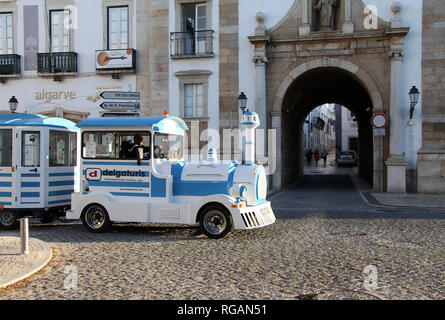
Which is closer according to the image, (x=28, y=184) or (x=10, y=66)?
(x=28, y=184)

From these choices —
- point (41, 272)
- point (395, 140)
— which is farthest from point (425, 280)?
point (395, 140)

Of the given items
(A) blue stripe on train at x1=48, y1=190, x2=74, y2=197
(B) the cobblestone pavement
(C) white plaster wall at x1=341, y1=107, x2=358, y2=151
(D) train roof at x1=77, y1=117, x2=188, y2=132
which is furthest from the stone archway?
(C) white plaster wall at x1=341, y1=107, x2=358, y2=151

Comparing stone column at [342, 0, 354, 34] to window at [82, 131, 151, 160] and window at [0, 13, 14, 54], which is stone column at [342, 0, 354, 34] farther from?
window at [0, 13, 14, 54]

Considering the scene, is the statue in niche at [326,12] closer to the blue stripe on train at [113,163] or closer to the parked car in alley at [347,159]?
the blue stripe on train at [113,163]

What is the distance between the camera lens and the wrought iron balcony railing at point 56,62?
68.3 ft

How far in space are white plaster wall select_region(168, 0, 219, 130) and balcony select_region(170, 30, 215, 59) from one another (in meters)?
0.20

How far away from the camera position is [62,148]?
11.0m

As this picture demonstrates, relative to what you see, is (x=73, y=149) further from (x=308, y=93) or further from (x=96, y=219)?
(x=308, y=93)

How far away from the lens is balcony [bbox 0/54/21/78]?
832 inches

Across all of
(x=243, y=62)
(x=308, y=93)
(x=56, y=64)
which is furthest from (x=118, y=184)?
(x=308, y=93)

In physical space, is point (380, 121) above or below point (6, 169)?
above

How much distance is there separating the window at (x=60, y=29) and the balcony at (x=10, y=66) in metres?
1.72

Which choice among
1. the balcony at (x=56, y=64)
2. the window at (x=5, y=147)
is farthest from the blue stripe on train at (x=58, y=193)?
the balcony at (x=56, y=64)

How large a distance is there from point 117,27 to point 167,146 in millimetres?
12771
